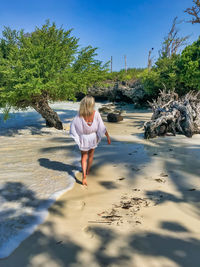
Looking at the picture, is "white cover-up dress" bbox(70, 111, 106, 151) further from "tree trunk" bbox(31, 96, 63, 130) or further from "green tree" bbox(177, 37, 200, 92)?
"green tree" bbox(177, 37, 200, 92)

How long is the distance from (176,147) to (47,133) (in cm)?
604

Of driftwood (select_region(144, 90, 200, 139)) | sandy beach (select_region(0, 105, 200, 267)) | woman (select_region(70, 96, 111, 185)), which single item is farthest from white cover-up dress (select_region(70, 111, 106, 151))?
driftwood (select_region(144, 90, 200, 139))

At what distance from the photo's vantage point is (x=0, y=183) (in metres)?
3.91

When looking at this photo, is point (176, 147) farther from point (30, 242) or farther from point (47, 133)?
point (47, 133)

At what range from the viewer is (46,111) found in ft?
34.5

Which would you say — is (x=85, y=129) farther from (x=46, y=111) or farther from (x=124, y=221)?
(x=46, y=111)

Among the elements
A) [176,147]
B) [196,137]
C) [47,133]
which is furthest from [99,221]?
[47,133]

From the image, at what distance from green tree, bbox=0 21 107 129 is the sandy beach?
4928mm

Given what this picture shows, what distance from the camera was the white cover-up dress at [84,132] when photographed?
3.99 m

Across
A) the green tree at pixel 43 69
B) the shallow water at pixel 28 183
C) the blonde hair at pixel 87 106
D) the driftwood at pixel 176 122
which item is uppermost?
the green tree at pixel 43 69

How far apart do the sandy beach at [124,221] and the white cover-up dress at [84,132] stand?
0.67 metres

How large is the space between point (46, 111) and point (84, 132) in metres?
6.95

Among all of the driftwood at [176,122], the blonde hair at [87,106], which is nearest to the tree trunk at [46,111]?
the driftwood at [176,122]

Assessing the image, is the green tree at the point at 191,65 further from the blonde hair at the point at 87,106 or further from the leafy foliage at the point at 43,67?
the blonde hair at the point at 87,106
